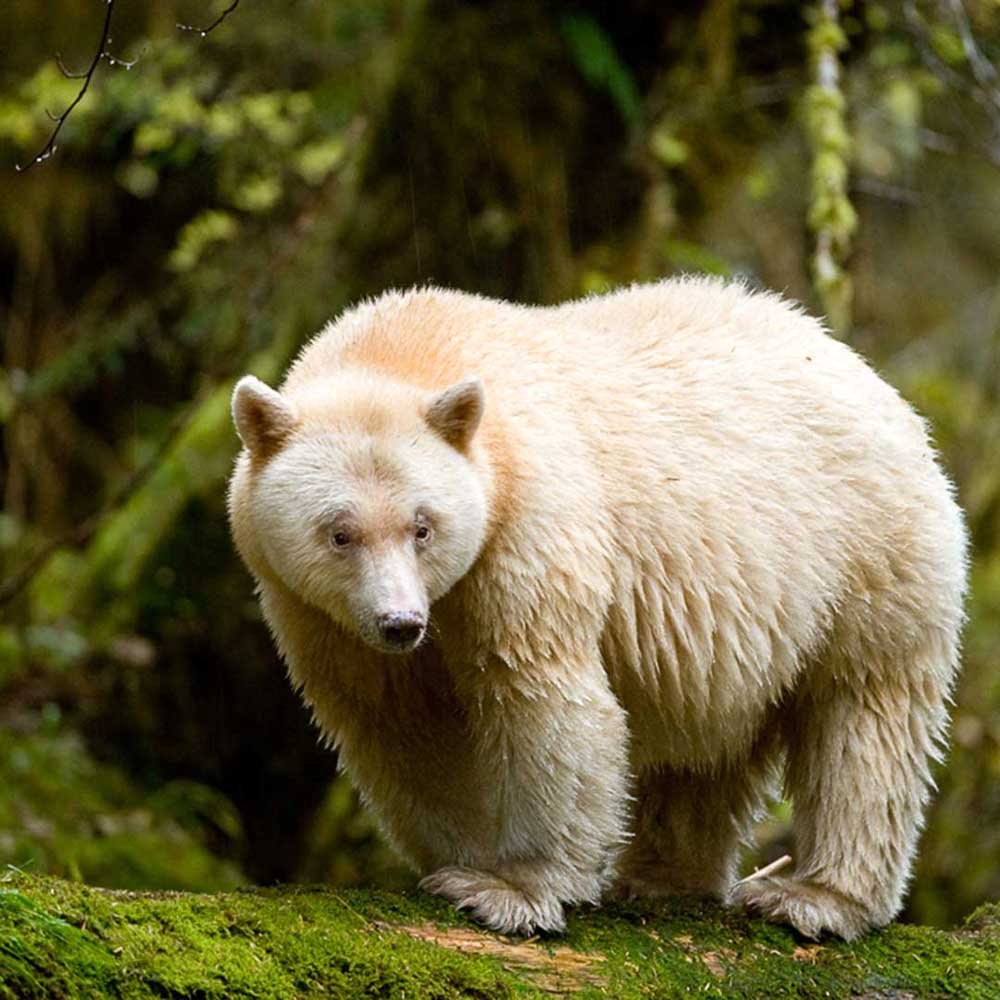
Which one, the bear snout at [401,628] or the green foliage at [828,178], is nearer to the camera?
the bear snout at [401,628]

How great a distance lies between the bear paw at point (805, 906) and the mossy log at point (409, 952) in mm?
61

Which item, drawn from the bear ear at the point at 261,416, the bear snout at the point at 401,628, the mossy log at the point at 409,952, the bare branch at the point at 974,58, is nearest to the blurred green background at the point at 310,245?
the bare branch at the point at 974,58

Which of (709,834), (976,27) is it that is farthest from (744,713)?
(976,27)

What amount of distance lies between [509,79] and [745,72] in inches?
77.8

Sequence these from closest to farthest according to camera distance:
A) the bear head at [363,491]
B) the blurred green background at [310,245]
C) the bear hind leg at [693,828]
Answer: the bear head at [363,491] → the bear hind leg at [693,828] → the blurred green background at [310,245]

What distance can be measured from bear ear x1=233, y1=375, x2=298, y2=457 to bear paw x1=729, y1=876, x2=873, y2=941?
273 centimetres

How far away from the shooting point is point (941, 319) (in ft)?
72.4

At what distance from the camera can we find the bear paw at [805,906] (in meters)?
6.19

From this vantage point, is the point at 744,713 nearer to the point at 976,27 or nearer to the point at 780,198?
the point at 976,27

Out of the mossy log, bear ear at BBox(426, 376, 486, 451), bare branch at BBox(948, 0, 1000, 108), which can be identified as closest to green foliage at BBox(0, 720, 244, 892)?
the mossy log

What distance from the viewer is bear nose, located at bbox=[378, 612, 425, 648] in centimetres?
518

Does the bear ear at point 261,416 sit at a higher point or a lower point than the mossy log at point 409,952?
higher

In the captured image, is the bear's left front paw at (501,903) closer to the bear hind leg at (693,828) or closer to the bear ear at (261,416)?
the bear hind leg at (693,828)

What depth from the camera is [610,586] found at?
5.99 meters
